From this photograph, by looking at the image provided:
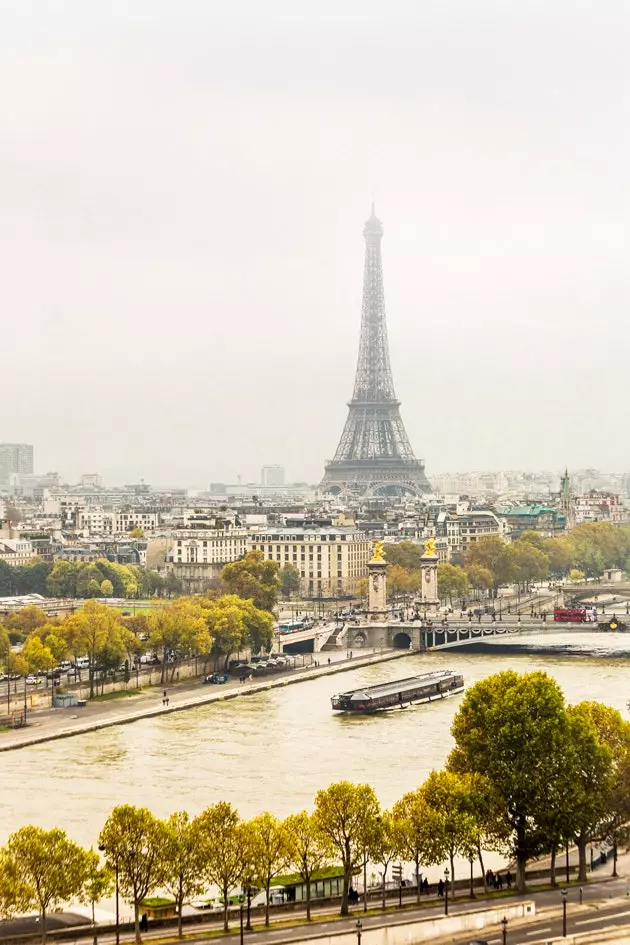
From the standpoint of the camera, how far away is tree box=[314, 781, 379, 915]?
17.8 meters

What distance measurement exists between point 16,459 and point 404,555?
353ft

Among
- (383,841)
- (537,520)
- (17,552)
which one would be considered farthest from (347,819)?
(537,520)

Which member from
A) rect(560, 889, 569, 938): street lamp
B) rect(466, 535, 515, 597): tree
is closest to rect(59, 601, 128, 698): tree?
rect(560, 889, 569, 938): street lamp

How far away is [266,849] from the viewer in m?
Answer: 17.2

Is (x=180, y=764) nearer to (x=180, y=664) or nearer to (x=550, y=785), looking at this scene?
(x=550, y=785)

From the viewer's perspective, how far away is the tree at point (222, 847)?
17.0 meters

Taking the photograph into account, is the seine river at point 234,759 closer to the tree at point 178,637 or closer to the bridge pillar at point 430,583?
the tree at point 178,637

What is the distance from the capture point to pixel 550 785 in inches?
734

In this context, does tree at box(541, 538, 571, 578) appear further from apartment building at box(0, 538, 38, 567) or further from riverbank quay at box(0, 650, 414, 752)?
riverbank quay at box(0, 650, 414, 752)

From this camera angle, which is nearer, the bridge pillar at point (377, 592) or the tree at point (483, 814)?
the tree at point (483, 814)

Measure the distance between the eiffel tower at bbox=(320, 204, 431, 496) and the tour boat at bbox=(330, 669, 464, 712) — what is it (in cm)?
6143

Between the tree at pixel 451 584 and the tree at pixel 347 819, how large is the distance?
36615 mm

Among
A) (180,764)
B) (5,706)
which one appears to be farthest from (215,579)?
(180,764)

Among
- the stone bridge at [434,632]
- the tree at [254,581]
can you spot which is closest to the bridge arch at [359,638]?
the stone bridge at [434,632]
